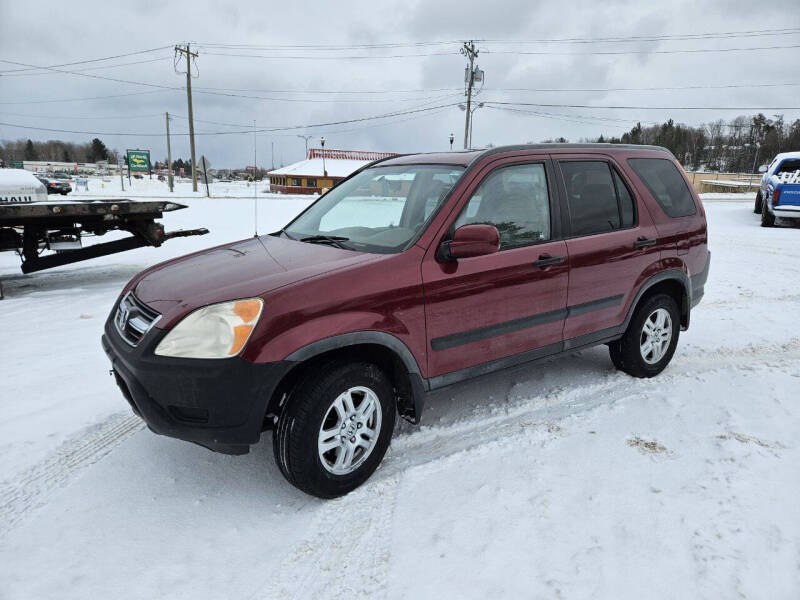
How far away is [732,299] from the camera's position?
689cm

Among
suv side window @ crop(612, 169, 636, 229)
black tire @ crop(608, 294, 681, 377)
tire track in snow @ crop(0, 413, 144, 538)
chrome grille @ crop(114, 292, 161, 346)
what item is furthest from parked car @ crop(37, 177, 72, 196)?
black tire @ crop(608, 294, 681, 377)

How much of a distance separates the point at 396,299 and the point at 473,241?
20.2 inches

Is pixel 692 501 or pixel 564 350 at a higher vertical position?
pixel 564 350

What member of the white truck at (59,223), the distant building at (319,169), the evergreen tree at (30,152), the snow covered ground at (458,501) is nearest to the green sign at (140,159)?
the distant building at (319,169)

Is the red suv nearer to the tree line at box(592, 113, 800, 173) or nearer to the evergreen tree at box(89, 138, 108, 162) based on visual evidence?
the tree line at box(592, 113, 800, 173)

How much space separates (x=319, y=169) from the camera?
207ft

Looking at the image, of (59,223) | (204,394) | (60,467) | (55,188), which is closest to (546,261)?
(204,394)

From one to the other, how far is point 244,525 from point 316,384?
0.78 meters

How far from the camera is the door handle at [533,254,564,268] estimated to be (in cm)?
333

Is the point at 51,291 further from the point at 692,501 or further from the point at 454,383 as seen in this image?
the point at 692,501

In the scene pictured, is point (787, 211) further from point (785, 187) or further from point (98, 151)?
point (98, 151)

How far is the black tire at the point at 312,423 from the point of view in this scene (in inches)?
98.8

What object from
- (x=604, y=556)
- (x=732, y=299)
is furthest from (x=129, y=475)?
(x=732, y=299)

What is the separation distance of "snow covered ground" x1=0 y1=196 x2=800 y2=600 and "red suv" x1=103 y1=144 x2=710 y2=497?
0.36 meters
